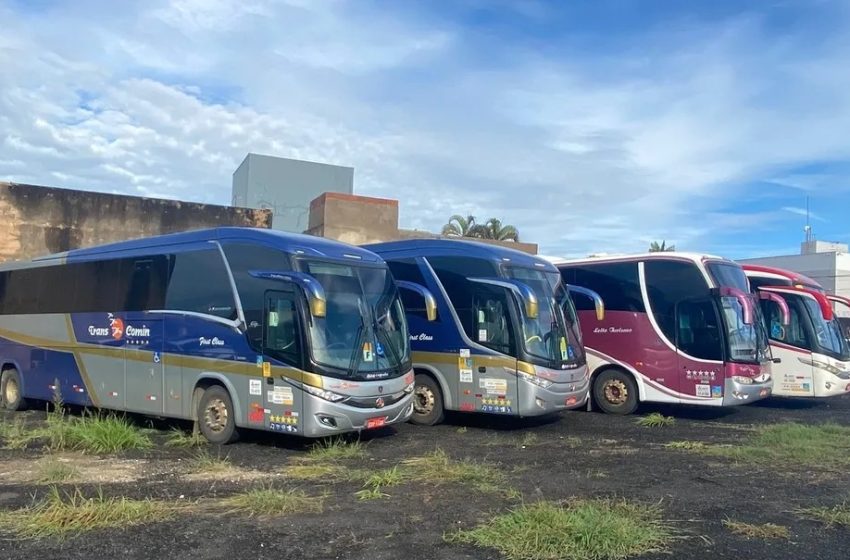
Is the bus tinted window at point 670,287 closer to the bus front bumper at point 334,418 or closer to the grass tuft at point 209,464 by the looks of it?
the bus front bumper at point 334,418

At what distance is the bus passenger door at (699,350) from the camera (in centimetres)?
1432

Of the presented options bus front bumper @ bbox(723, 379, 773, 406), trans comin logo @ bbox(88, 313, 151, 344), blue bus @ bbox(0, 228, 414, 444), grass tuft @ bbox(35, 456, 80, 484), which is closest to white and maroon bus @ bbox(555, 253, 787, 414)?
bus front bumper @ bbox(723, 379, 773, 406)

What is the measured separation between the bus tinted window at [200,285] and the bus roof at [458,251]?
13.2ft

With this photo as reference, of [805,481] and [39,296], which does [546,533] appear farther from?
[39,296]

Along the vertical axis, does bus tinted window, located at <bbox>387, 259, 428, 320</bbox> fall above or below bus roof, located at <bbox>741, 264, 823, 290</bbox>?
below

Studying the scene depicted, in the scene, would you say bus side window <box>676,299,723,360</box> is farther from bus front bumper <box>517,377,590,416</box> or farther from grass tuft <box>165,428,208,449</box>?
grass tuft <box>165,428,208,449</box>

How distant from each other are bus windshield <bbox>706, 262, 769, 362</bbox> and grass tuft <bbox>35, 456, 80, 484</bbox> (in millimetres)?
10825

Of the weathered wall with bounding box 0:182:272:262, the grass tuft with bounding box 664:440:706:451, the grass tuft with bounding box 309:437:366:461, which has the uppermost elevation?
the weathered wall with bounding box 0:182:272:262

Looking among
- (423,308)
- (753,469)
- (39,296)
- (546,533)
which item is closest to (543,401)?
(423,308)

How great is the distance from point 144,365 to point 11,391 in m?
5.40

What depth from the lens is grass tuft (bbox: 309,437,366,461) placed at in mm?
10531

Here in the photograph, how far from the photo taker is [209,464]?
986cm

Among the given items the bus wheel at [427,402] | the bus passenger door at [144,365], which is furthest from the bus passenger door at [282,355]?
the bus wheel at [427,402]

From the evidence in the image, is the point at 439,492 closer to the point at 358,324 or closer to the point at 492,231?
the point at 358,324
